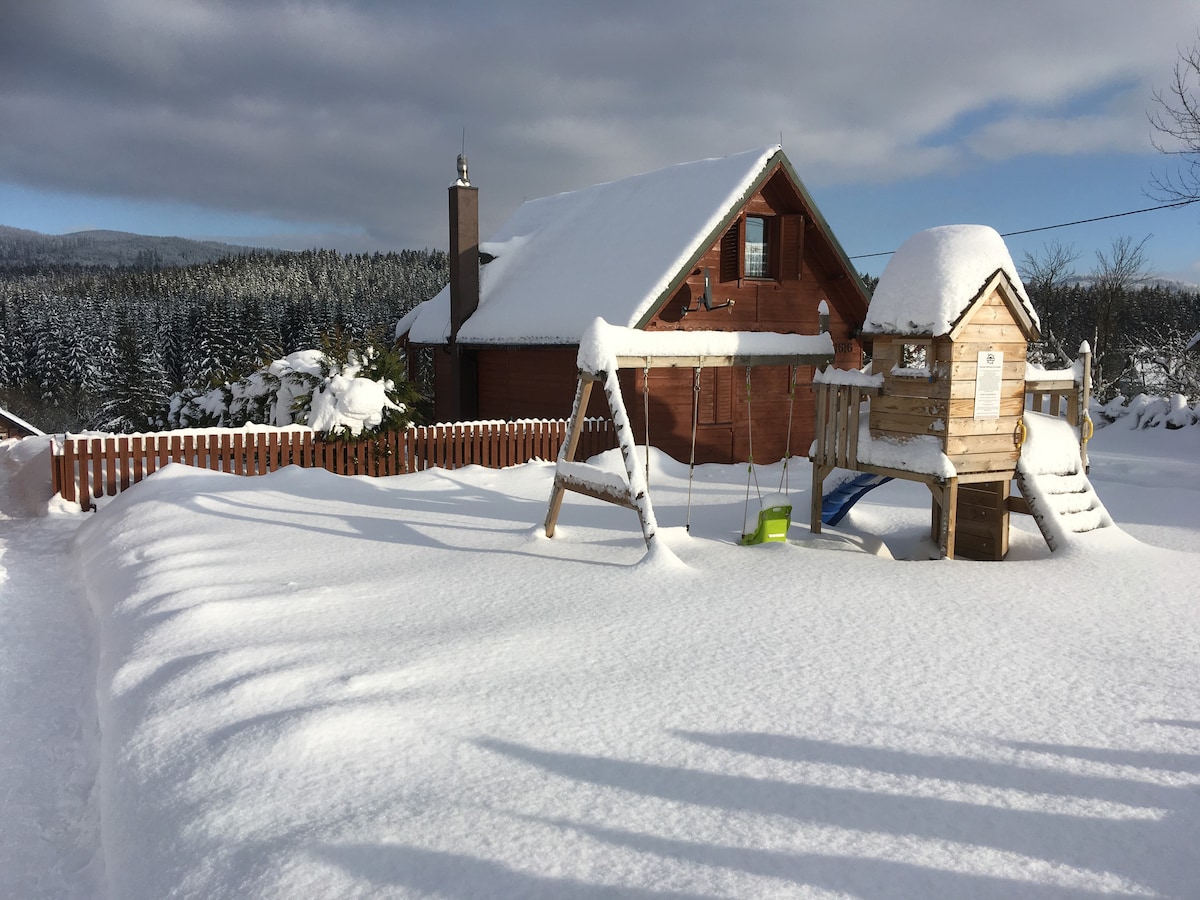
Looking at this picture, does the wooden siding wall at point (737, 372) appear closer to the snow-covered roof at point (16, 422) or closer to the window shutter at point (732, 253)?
the window shutter at point (732, 253)

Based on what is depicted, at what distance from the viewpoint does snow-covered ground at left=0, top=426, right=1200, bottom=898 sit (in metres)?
3.49

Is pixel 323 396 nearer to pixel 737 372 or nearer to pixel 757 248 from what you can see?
pixel 737 372

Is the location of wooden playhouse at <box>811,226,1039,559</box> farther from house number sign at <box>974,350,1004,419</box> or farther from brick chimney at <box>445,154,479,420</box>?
brick chimney at <box>445,154,479,420</box>

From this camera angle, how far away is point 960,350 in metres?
8.95

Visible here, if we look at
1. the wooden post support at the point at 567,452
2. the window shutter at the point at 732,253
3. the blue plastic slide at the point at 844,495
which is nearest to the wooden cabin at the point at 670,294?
the window shutter at the point at 732,253

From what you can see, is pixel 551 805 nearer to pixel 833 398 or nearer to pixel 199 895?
pixel 199 895

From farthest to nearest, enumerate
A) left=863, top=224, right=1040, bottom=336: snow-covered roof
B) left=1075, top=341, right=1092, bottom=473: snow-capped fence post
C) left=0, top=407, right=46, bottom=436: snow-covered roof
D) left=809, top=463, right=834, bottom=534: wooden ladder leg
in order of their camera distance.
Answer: left=0, top=407, right=46, bottom=436: snow-covered roof → left=809, top=463, right=834, bottom=534: wooden ladder leg → left=1075, top=341, right=1092, bottom=473: snow-capped fence post → left=863, top=224, right=1040, bottom=336: snow-covered roof

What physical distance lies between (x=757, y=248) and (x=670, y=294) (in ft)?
11.4

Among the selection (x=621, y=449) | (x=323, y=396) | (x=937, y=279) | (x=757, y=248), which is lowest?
(x=621, y=449)

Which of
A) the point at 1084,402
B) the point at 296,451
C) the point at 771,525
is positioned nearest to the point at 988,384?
the point at 1084,402

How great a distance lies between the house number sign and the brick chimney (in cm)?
1308

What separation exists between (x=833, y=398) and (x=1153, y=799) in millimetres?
6664

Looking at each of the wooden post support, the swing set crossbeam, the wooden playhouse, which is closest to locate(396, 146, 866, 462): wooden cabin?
the swing set crossbeam

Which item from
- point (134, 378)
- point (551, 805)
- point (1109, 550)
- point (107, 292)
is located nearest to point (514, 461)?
point (1109, 550)
